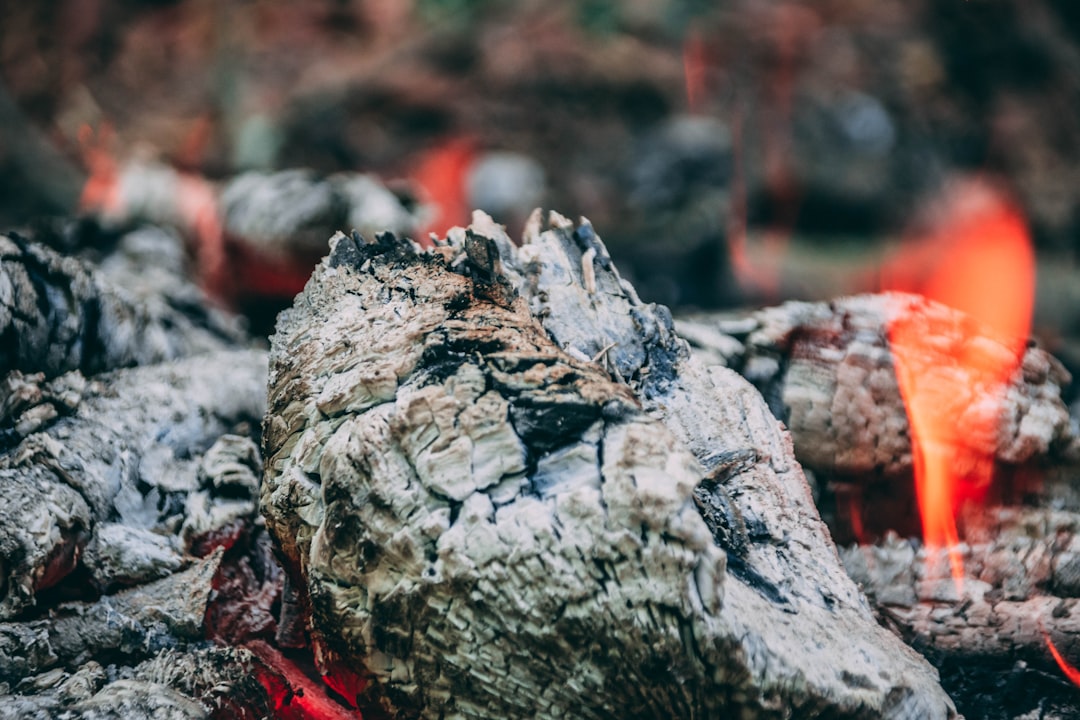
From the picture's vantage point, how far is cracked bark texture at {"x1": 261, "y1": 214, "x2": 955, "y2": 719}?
114cm

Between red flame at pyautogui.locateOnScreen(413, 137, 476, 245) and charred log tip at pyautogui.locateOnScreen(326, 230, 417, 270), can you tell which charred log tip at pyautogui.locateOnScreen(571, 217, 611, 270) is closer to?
charred log tip at pyautogui.locateOnScreen(326, 230, 417, 270)

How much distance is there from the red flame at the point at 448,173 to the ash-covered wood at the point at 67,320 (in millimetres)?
3473

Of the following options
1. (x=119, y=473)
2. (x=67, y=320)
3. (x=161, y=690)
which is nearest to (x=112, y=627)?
(x=161, y=690)

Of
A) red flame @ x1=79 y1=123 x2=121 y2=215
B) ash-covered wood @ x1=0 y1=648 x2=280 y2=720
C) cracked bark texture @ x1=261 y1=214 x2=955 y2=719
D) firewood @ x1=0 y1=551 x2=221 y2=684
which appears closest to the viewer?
cracked bark texture @ x1=261 y1=214 x2=955 y2=719

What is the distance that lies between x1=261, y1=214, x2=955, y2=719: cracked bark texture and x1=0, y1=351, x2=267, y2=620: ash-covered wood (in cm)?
51

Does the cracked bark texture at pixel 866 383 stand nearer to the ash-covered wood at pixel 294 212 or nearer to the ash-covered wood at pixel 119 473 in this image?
the ash-covered wood at pixel 119 473

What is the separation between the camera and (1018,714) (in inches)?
66.0

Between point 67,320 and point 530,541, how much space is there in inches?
66.1

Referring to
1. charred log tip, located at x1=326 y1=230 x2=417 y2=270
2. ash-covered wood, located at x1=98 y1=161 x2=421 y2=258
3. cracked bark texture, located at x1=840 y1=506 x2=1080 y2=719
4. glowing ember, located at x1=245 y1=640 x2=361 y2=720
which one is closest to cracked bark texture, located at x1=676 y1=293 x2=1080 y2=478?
cracked bark texture, located at x1=840 y1=506 x2=1080 y2=719

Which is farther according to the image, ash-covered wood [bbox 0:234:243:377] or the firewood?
ash-covered wood [bbox 0:234:243:377]

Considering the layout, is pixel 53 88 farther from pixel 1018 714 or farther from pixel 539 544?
pixel 1018 714

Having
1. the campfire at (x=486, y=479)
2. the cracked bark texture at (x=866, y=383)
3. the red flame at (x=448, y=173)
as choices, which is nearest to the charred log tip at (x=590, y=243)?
the campfire at (x=486, y=479)

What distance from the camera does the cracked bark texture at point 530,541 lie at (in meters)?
1.14

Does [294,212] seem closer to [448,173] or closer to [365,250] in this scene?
[365,250]
